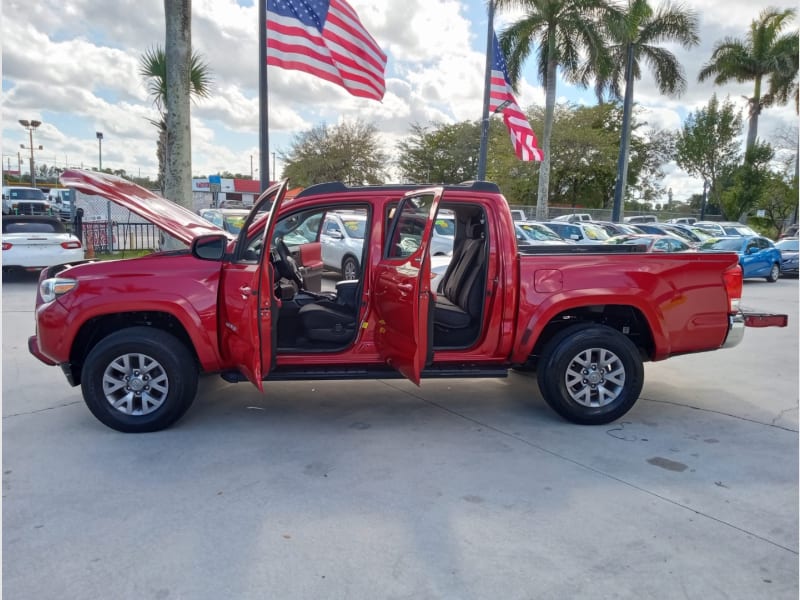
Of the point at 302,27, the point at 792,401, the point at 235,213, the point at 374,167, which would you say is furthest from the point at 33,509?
the point at 374,167

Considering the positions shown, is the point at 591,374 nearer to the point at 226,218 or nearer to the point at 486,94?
the point at 226,218

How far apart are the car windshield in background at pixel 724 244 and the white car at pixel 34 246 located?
1630cm

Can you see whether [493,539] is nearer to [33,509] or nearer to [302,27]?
[33,509]

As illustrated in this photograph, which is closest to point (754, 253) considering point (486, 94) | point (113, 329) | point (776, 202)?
point (486, 94)

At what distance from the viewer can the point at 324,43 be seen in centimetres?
834

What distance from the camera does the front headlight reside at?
4.57 meters

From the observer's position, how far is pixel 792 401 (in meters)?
5.67

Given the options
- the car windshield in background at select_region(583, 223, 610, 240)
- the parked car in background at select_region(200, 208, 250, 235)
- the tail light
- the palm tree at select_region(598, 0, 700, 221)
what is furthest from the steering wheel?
the palm tree at select_region(598, 0, 700, 221)

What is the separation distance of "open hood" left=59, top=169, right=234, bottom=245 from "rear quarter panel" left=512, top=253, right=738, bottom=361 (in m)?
2.57

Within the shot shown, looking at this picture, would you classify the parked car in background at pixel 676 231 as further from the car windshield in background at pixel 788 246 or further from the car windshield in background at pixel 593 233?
the car windshield in background at pixel 593 233

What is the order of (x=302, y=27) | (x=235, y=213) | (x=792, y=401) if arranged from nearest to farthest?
(x=792, y=401)
(x=302, y=27)
(x=235, y=213)

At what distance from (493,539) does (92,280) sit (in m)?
3.41

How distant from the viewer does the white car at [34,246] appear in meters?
11.8

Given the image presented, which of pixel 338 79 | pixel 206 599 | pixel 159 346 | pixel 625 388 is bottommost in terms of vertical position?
pixel 206 599
